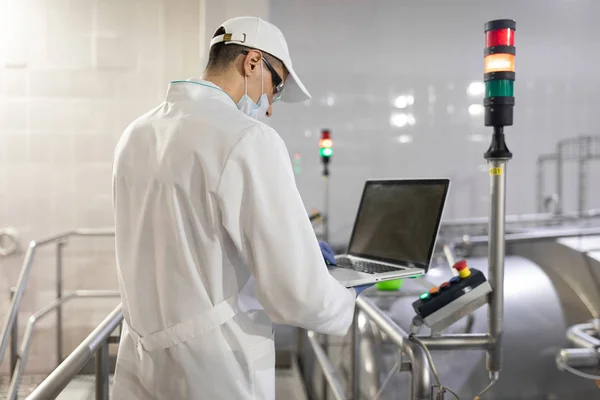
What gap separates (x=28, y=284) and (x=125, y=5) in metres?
1.97

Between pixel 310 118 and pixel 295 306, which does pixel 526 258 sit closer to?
pixel 310 118

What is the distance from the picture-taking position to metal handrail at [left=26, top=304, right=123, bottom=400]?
0.91 metres

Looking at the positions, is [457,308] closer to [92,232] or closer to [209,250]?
[209,250]

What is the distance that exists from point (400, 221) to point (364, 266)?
0.16 m

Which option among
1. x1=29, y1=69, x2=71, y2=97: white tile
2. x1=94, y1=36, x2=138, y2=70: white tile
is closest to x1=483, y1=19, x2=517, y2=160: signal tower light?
x1=94, y1=36, x2=138, y2=70: white tile

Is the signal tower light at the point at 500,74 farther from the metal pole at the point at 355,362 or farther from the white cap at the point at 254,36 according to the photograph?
the metal pole at the point at 355,362

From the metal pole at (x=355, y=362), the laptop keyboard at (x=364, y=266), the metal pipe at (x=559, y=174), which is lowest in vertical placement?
the metal pole at (x=355, y=362)

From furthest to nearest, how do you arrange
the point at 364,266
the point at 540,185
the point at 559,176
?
1. the point at 540,185
2. the point at 559,176
3. the point at 364,266

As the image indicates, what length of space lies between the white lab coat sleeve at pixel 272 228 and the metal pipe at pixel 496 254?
1.73ft

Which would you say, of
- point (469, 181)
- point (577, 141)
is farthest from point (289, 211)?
point (577, 141)

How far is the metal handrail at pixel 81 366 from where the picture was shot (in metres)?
0.91

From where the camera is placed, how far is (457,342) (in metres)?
1.31

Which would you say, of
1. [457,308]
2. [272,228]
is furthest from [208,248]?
[457,308]

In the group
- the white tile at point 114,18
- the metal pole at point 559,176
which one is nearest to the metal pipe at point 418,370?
the white tile at point 114,18
